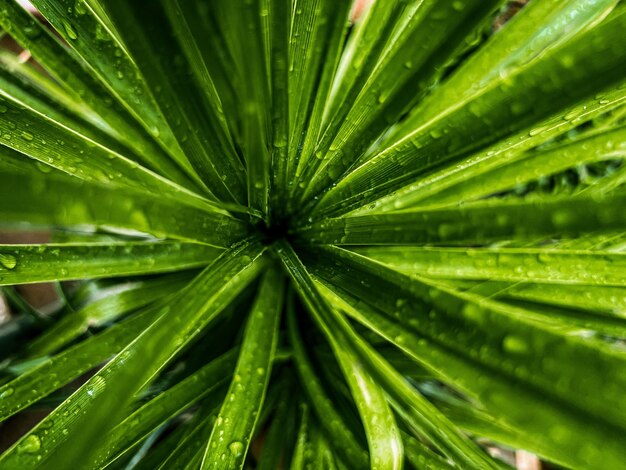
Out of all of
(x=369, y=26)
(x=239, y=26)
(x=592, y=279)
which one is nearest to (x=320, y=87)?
(x=369, y=26)

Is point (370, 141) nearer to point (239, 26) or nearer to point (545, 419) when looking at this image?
point (239, 26)

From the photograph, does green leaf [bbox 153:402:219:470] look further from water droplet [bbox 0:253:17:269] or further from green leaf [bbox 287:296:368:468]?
water droplet [bbox 0:253:17:269]

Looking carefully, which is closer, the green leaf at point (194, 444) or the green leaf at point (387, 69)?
the green leaf at point (387, 69)

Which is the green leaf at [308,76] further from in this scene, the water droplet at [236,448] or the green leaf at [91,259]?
the water droplet at [236,448]

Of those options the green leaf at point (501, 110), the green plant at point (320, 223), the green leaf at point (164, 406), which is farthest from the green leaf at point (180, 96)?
the green leaf at point (164, 406)

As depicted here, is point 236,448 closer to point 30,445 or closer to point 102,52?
point 30,445

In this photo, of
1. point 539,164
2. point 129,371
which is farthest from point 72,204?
point 539,164
